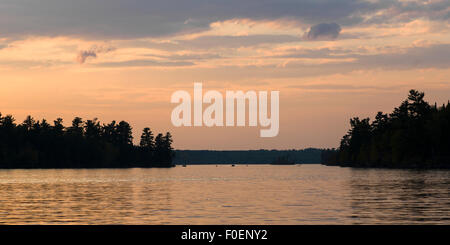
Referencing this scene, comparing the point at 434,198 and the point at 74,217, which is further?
the point at 434,198

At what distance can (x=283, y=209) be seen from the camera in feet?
141
